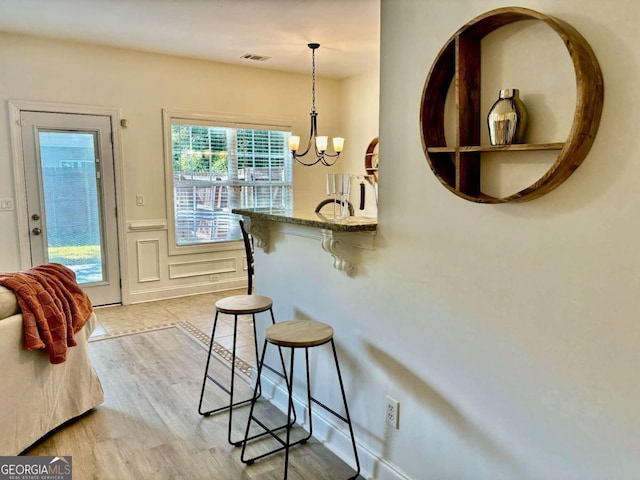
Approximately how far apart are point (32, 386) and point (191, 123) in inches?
143

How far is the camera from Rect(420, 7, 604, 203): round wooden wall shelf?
3.91 feet

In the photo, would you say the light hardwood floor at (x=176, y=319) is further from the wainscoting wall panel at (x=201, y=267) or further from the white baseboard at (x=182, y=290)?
the wainscoting wall panel at (x=201, y=267)

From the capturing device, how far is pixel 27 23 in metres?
3.97

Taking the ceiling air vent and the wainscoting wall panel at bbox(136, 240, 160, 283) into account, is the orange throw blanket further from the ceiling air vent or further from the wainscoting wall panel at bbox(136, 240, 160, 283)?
the ceiling air vent

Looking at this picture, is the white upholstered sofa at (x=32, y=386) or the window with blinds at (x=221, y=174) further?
the window with blinds at (x=221, y=174)

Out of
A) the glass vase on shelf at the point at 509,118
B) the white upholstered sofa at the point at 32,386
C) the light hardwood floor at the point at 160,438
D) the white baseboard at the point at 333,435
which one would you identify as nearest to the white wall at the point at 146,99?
the light hardwood floor at the point at 160,438

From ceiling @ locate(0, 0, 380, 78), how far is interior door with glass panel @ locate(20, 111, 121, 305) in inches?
33.9

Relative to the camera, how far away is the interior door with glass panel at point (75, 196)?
14.6 ft

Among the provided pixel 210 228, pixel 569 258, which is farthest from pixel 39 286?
pixel 210 228

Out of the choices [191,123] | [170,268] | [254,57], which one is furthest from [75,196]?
[254,57]

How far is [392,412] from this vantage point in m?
1.97

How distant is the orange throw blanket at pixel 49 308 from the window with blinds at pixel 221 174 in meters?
2.92

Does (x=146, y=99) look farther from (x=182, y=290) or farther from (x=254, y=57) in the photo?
(x=182, y=290)

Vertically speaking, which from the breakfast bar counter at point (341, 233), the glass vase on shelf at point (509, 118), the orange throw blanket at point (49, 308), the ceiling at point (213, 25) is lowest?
the orange throw blanket at point (49, 308)
